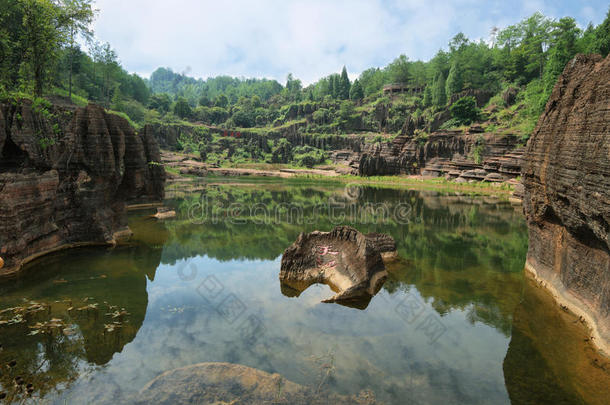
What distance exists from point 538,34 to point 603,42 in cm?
2881

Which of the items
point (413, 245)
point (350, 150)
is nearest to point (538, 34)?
point (350, 150)

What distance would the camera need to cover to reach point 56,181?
42.7ft

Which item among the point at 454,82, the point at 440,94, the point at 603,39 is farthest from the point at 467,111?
the point at 603,39

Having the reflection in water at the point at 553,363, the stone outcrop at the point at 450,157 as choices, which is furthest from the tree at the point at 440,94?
the reflection in water at the point at 553,363

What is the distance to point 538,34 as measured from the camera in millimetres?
68375

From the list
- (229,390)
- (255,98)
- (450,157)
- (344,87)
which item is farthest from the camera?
(255,98)

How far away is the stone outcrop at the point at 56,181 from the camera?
429 inches

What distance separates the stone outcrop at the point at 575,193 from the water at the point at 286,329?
2.69 feet

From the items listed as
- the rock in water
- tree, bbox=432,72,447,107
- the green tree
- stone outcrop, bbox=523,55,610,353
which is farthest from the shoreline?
the green tree

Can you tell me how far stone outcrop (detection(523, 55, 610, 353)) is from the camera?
7227mm

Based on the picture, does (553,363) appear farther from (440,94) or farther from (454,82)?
(454,82)

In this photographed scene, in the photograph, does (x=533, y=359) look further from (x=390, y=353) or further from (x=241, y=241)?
(x=241, y=241)

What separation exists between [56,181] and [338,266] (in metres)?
12.2

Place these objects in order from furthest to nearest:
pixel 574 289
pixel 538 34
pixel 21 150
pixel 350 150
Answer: pixel 350 150 < pixel 538 34 < pixel 21 150 < pixel 574 289
